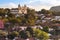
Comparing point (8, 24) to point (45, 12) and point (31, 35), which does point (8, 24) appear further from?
point (45, 12)

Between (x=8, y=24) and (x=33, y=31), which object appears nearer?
Result: (x=33, y=31)

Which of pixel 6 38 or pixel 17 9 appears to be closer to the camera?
pixel 6 38

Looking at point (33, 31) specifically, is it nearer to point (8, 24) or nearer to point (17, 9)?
point (8, 24)

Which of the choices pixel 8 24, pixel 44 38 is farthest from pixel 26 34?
pixel 8 24

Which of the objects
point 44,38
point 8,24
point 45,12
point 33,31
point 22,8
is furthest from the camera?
point 22,8

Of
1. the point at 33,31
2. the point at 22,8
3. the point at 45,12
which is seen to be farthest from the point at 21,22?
the point at 22,8

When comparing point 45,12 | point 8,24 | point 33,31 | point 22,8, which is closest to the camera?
point 33,31

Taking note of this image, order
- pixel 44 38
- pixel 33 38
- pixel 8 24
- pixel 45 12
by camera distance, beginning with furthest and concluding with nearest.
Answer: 1. pixel 45 12
2. pixel 8 24
3. pixel 33 38
4. pixel 44 38

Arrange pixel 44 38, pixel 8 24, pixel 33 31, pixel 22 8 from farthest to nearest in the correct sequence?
1. pixel 22 8
2. pixel 8 24
3. pixel 33 31
4. pixel 44 38
